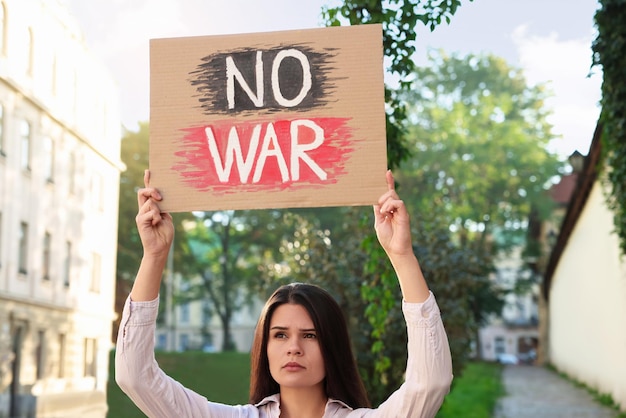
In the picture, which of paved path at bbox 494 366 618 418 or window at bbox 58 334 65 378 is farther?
paved path at bbox 494 366 618 418

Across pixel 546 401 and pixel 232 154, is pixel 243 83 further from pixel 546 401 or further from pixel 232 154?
pixel 546 401

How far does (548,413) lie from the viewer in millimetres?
17812

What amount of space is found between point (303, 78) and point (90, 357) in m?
13.3

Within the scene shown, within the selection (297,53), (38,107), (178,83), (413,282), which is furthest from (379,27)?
(38,107)

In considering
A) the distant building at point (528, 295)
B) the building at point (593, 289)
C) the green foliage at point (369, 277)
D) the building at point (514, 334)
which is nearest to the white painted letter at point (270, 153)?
the green foliage at point (369, 277)

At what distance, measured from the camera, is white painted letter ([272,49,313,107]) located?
10.3 feet

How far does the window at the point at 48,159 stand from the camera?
48.3 ft

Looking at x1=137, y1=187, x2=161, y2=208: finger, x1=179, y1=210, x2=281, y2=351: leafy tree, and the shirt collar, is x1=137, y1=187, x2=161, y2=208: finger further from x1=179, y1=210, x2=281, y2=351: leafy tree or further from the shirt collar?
x1=179, y1=210, x2=281, y2=351: leafy tree

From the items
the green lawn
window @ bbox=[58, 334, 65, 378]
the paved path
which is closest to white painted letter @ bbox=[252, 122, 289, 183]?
window @ bbox=[58, 334, 65, 378]

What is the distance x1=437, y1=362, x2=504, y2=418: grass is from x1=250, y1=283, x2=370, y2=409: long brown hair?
33.2 ft

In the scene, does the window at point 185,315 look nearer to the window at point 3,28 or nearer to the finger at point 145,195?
the window at point 3,28

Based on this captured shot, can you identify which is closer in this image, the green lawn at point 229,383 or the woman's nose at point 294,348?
the woman's nose at point 294,348

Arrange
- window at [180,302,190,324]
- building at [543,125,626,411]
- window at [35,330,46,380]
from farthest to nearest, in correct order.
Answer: window at [180,302,190,324] < building at [543,125,626,411] < window at [35,330,46,380]

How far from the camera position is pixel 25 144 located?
48.1 ft
